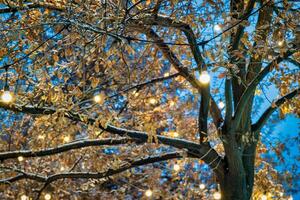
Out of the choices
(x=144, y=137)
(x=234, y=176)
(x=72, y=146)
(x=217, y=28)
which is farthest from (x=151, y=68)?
(x=217, y=28)

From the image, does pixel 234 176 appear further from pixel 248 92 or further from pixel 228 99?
pixel 248 92

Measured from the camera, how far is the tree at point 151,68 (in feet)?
10.4

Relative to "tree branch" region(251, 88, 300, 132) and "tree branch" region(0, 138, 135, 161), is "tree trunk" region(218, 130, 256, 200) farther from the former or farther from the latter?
"tree branch" region(0, 138, 135, 161)

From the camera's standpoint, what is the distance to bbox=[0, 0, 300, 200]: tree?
3158 millimetres

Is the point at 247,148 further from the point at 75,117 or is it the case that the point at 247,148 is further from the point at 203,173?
the point at 203,173

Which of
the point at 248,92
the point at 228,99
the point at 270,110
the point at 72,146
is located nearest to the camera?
the point at 248,92

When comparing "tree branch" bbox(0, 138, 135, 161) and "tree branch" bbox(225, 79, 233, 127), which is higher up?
"tree branch" bbox(225, 79, 233, 127)

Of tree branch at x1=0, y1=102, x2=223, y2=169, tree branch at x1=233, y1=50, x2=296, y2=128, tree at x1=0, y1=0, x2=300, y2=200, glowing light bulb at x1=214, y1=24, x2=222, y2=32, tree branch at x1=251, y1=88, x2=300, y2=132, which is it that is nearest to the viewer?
Result: tree at x1=0, y1=0, x2=300, y2=200

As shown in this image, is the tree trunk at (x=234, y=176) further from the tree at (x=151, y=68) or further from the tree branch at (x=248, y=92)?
the tree branch at (x=248, y=92)

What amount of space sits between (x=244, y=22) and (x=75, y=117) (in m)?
1.93

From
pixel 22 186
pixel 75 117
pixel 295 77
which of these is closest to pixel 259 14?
pixel 295 77

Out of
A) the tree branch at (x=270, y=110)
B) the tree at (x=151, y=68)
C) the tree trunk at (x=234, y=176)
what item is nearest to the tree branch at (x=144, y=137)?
the tree at (x=151, y=68)

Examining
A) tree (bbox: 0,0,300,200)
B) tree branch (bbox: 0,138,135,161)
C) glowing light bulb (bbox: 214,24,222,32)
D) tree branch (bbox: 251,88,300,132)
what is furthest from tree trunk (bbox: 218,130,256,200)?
glowing light bulb (bbox: 214,24,222,32)

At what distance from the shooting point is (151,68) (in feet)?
18.5
